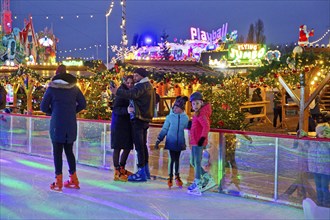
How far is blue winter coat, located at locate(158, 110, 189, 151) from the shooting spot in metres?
5.37

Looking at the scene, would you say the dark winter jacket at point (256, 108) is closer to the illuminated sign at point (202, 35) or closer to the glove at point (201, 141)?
the glove at point (201, 141)

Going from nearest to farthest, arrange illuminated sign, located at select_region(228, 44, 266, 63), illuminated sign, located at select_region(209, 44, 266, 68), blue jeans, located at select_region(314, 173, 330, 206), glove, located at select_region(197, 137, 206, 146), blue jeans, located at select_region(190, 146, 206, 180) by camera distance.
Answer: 1. blue jeans, located at select_region(314, 173, 330, 206)
2. glove, located at select_region(197, 137, 206, 146)
3. blue jeans, located at select_region(190, 146, 206, 180)
4. illuminated sign, located at select_region(209, 44, 266, 68)
5. illuminated sign, located at select_region(228, 44, 266, 63)

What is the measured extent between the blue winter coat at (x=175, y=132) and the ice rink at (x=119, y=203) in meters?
0.48

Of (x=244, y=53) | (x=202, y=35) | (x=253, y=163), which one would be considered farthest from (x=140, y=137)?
(x=202, y=35)

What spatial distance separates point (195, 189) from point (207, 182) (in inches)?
7.4

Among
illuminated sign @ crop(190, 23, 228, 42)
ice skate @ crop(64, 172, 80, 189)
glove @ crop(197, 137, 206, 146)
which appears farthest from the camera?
illuminated sign @ crop(190, 23, 228, 42)

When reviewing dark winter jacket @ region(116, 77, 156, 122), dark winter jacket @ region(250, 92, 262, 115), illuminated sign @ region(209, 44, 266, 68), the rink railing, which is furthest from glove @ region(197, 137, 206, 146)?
illuminated sign @ region(209, 44, 266, 68)

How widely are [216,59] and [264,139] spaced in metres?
32.9

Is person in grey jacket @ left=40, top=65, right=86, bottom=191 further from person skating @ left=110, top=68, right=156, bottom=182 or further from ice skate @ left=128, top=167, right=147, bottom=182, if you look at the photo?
ice skate @ left=128, top=167, right=147, bottom=182

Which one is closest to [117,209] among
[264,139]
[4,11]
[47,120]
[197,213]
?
[197,213]

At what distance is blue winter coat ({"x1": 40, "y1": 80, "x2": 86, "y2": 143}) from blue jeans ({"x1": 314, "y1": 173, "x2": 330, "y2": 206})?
2486mm

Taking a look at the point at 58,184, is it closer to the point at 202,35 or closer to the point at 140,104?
the point at 140,104

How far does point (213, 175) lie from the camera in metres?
5.31

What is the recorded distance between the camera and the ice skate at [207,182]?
17.2 ft
